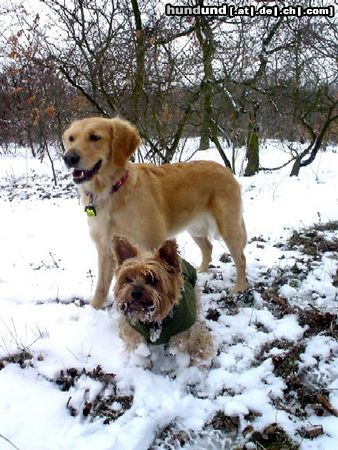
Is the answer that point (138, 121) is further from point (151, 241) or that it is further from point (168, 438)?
point (168, 438)

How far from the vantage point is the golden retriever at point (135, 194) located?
12.6 feet

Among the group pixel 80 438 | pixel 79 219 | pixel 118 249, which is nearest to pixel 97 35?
pixel 79 219

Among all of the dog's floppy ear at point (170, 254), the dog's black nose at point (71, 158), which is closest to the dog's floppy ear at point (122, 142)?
the dog's black nose at point (71, 158)

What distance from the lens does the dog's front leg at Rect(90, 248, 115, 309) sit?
4207mm

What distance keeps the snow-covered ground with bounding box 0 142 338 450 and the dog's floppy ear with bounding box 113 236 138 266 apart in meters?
0.79

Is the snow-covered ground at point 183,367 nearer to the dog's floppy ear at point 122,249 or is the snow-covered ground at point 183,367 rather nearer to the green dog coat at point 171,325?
the green dog coat at point 171,325

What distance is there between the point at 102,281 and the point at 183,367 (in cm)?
136

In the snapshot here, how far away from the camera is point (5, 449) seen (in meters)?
2.38

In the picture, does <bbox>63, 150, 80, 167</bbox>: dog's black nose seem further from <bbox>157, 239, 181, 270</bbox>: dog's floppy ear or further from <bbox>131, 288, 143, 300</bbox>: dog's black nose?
<bbox>131, 288, 143, 300</bbox>: dog's black nose

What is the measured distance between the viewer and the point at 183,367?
3.26m

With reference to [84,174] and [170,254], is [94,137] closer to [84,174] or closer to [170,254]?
[84,174]

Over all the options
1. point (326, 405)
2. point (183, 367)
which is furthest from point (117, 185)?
point (326, 405)

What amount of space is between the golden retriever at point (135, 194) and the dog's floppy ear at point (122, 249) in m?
0.67

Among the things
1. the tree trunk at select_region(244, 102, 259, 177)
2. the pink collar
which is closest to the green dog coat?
the pink collar
